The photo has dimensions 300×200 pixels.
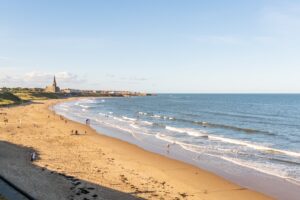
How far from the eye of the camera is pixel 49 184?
17500 mm

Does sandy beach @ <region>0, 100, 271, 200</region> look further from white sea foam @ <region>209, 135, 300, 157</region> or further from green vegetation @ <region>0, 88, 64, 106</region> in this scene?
green vegetation @ <region>0, 88, 64, 106</region>

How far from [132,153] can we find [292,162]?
12332mm

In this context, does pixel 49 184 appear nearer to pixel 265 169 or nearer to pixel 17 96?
pixel 265 169

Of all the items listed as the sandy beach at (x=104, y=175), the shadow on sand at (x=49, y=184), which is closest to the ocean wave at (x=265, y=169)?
the sandy beach at (x=104, y=175)

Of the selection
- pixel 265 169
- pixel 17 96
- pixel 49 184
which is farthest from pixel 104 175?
pixel 17 96

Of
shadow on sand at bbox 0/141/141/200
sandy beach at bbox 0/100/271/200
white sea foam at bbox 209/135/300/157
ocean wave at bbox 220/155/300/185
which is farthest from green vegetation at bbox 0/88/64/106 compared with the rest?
ocean wave at bbox 220/155/300/185

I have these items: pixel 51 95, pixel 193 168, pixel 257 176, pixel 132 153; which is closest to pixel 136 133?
pixel 132 153

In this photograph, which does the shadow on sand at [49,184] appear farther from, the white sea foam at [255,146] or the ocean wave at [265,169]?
the white sea foam at [255,146]

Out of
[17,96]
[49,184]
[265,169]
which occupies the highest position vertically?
[17,96]

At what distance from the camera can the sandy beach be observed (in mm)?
17141

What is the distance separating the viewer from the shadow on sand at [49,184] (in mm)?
15844

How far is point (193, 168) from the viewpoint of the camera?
24.2 meters

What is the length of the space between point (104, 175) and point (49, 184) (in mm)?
4137

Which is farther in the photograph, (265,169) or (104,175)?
(265,169)
